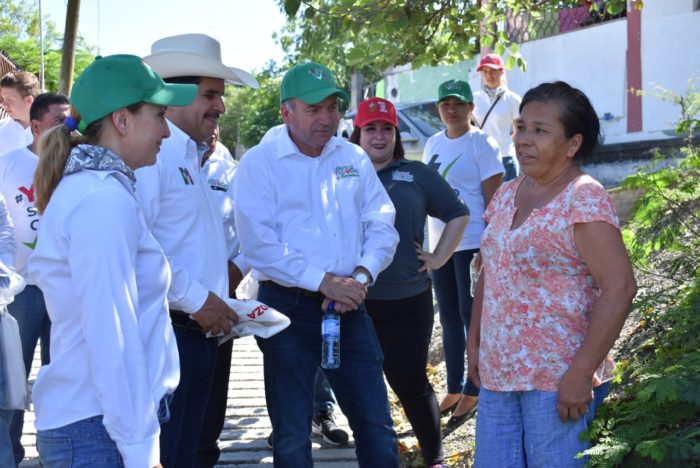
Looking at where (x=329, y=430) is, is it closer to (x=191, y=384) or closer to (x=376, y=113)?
(x=376, y=113)

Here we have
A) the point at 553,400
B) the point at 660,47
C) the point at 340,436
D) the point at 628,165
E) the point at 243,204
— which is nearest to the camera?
the point at 553,400

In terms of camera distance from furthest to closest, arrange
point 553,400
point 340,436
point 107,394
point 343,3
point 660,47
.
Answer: point 660,47 < point 340,436 < point 343,3 < point 553,400 < point 107,394

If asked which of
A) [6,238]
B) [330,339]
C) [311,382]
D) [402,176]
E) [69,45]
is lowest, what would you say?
[311,382]

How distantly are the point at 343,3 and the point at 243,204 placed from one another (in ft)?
6.03

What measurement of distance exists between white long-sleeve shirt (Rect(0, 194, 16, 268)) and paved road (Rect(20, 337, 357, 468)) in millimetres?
1604

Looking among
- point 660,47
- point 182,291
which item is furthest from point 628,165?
point 182,291

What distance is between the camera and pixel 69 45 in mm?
10250

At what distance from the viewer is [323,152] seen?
472cm

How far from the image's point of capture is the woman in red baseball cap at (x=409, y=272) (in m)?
5.22

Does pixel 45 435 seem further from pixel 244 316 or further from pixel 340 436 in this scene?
pixel 340 436

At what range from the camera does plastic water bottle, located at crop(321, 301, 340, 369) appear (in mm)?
4371

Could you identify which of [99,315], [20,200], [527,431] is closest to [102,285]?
[99,315]

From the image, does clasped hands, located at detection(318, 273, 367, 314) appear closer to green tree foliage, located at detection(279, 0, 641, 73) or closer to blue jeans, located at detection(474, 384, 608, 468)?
blue jeans, located at detection(474, 384, 608, 468)

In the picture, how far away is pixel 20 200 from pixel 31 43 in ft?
92.1
